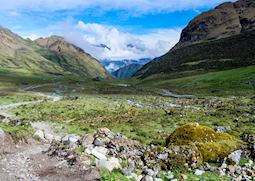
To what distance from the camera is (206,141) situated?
68.3 ft

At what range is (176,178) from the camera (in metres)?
16.9

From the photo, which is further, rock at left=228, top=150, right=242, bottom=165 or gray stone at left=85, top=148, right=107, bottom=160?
gray stone at left=85, top=148, right=107, bottom=160

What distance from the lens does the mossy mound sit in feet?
64.1

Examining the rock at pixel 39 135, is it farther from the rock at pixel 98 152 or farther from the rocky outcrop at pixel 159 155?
the rock at pixel 98 152

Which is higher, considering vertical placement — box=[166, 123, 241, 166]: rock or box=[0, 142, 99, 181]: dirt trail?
box=[166, 123, 241, 166]: rock

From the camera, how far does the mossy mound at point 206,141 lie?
769 inches

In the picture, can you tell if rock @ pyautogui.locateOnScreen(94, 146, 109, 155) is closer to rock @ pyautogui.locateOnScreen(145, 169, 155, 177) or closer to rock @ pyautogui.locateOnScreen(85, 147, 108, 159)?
rock @ pyautogui.locateOnScreen(85, 147, 108, 159)

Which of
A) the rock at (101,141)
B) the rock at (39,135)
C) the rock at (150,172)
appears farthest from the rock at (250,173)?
the rock at (39,135)

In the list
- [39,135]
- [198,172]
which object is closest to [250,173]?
[198,172]

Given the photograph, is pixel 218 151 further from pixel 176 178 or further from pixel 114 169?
pixel 114 169

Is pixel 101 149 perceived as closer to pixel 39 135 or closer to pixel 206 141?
pixel 206 141

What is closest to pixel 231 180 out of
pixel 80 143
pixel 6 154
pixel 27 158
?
pixel 80 143

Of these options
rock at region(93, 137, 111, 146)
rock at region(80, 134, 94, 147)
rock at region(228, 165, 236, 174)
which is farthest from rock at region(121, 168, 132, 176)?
rock at region(228, 165, 236, 174)

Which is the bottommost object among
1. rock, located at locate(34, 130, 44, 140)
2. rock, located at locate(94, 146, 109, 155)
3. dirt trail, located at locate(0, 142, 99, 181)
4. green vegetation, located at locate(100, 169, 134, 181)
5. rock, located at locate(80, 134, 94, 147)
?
dirt trail, located at locate(0, 142, 99, 181)
